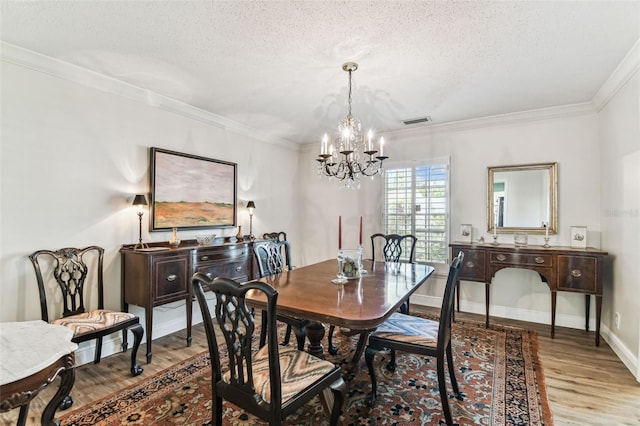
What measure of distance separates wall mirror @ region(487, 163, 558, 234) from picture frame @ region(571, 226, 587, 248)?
0.59ft

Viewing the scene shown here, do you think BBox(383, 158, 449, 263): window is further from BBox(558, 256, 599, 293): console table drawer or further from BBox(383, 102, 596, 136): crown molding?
BBox(558, 256, 599, 293): console table drawer

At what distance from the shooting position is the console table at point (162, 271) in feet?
9.20

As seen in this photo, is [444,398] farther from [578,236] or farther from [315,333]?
[578,236]

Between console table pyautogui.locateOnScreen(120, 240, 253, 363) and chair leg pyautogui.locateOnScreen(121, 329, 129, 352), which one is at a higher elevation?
console table pyautogui.locateOnScreen(120, 240, 253, 363)

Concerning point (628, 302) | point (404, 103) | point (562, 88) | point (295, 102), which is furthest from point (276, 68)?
point (628, 302)

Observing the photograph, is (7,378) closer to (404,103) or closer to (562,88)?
(404,103)

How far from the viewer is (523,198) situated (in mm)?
3818

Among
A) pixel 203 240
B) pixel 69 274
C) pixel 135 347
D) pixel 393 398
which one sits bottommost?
pixel 393 398

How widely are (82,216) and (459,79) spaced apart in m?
3.55

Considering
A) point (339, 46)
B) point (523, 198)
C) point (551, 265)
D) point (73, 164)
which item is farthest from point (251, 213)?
point (551, 265)

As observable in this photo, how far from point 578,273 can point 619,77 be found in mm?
1820

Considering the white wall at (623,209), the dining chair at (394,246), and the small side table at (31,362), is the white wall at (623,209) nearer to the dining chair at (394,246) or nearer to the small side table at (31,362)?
the dining chair at (394,246)

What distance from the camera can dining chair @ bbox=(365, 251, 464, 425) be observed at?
1.87 metres

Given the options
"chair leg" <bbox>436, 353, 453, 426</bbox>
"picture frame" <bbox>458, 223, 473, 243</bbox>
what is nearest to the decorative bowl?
"chair leg" <bbox>436, 353, 453, 426</bbox>
